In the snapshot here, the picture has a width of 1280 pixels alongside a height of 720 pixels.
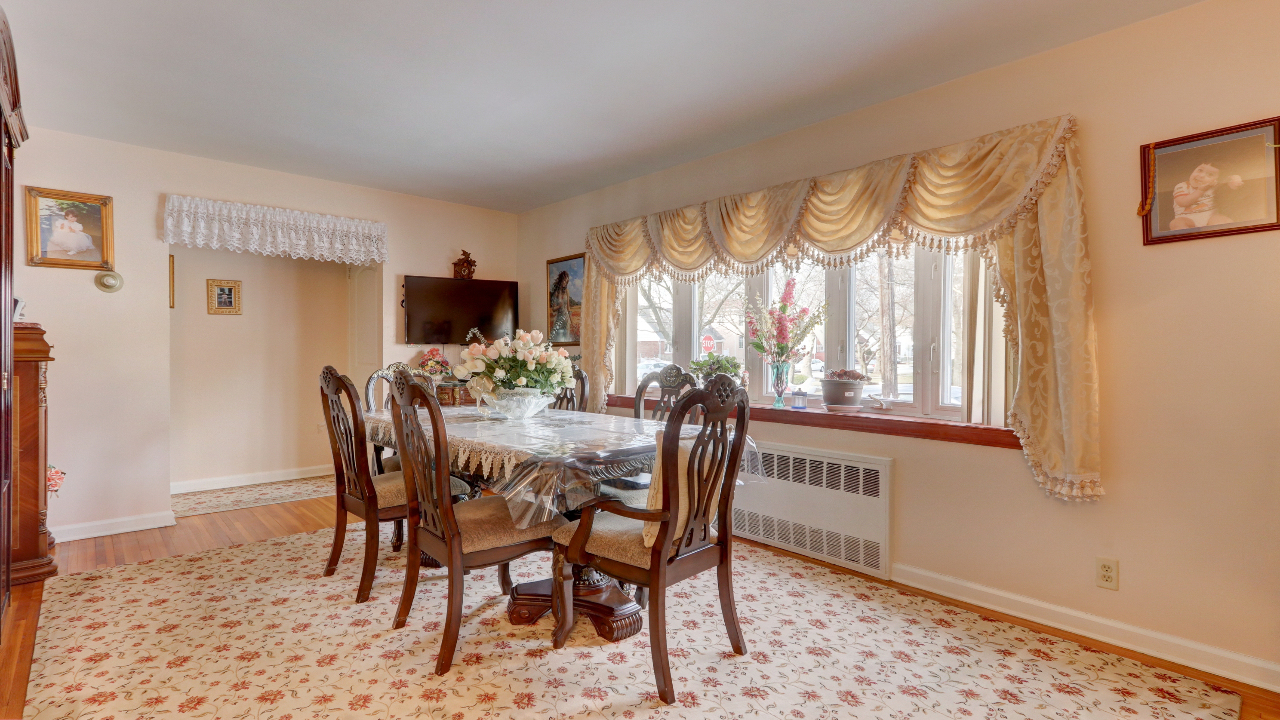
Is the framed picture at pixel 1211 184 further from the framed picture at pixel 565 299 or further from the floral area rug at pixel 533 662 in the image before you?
the framed picture at pixel 565 299

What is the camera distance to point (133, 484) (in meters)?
3.97

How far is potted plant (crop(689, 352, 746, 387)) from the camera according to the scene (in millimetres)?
3838

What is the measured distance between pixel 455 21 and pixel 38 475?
309 centimetres

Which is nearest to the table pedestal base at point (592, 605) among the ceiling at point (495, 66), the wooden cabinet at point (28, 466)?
the ceiling at point (495, 66)

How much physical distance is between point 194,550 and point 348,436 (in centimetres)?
160

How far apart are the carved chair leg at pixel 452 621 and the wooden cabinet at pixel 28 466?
2.44m

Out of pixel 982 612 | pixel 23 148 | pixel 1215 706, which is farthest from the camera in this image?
pixel 23 148

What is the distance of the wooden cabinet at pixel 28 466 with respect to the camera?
2998 millimetres

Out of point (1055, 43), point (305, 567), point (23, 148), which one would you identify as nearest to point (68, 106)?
point (23, 148)

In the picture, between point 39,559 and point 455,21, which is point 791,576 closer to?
point 455,21

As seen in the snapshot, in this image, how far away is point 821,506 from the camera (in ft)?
10.9

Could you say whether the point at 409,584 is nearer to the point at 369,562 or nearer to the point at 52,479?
the point at 369,562

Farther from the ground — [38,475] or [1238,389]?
[1238,389]

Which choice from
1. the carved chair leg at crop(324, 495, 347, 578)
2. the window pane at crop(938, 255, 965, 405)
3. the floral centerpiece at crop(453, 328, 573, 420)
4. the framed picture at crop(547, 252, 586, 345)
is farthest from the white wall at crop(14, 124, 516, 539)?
the window pane at crop(938, 255, 965, 405)
